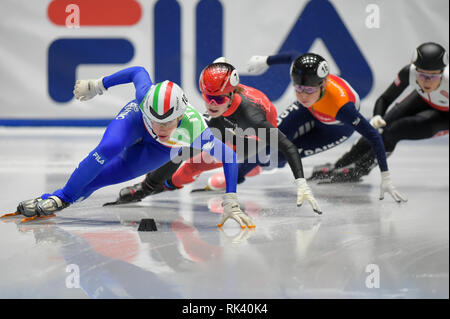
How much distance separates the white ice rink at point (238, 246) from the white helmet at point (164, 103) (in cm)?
68

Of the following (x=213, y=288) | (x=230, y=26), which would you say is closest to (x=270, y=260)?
(x=213, y=288)

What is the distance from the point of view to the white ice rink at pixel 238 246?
267 cm

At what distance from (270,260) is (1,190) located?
8.80 feet

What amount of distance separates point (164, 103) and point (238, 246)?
2.84ft

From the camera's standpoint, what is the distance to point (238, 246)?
3398 mm

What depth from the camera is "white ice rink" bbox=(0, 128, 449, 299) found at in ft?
8.77

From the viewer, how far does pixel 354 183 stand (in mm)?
5531

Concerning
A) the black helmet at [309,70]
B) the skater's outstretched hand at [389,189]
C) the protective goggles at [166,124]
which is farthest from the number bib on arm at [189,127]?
the skater's outstretched hand at [389,189]

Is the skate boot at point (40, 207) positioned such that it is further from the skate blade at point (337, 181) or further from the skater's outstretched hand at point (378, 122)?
the skater's outstretched hand at point (378, 122)

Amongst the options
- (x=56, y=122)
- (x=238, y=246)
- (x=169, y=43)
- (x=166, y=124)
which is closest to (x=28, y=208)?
(x=166, y=124)

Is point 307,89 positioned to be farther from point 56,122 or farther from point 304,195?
point 56,122

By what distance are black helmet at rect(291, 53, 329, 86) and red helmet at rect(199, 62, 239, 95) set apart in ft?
1.50

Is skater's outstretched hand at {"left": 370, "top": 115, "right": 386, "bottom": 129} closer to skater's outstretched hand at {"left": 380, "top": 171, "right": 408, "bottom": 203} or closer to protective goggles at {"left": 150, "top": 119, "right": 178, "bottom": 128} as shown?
skater's outstretched hand at {"left": 380, "top": 171, "right": 408, "bottom": 203}
